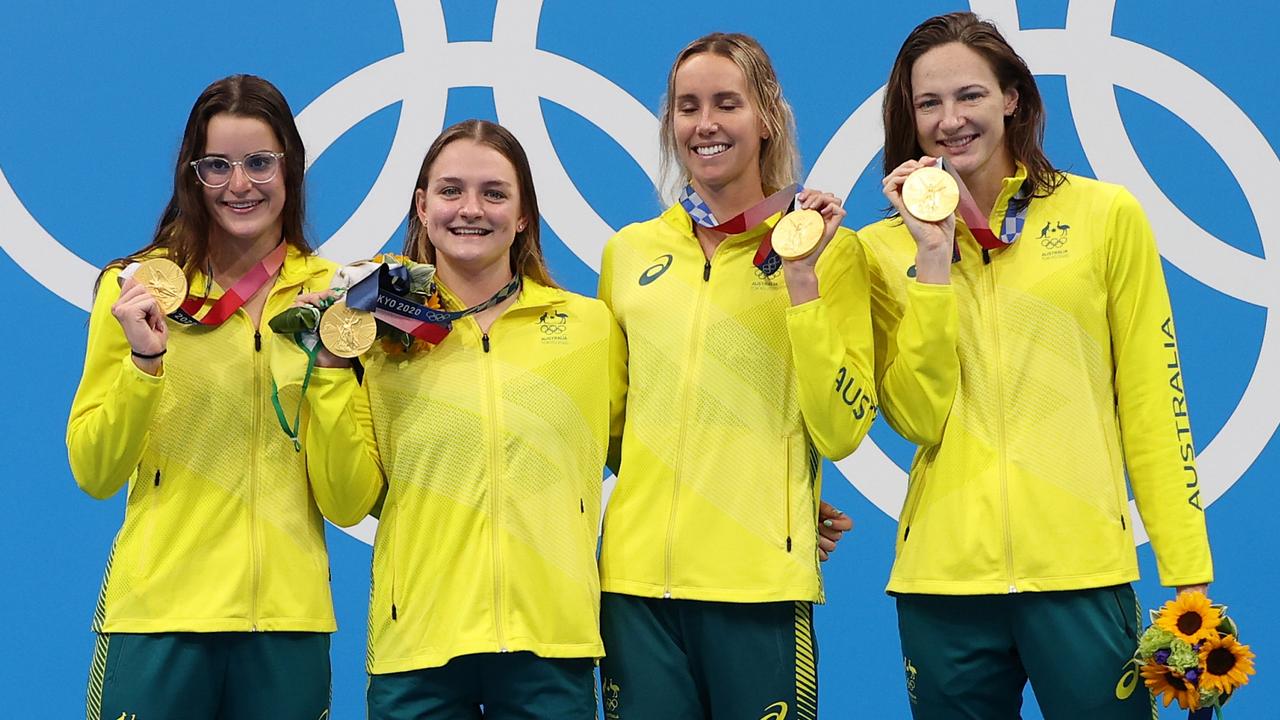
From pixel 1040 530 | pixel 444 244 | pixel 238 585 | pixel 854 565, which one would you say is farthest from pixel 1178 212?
pixel 238 585

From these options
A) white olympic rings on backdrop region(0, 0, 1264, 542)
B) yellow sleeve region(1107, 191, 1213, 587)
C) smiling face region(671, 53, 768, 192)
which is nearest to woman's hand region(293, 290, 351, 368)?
smiling face region(671, 53, 768, 192)

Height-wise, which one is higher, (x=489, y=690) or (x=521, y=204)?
(x=521, y=204)

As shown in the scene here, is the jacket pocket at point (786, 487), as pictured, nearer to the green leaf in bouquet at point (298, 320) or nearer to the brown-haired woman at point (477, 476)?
the brown-haired woman at point (477, 476)

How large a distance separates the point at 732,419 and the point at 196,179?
1215 millimetres

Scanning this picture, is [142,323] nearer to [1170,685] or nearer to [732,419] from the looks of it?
[732,419]

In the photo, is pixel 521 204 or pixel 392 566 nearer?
pixel 392 566

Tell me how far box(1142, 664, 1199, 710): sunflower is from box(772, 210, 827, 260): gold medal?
3.36 feet

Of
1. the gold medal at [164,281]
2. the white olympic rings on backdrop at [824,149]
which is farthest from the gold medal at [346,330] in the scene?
the white olympic rings on backdrop at [824,149]

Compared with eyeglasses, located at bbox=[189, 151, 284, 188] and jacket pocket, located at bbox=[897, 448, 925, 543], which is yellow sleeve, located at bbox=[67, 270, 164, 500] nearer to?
eyeglasses, located at bbox=[189, 151, 284, 188]

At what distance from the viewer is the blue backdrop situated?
4.54 m

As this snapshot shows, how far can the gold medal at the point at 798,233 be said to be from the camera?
2824 mm

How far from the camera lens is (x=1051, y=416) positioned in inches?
113

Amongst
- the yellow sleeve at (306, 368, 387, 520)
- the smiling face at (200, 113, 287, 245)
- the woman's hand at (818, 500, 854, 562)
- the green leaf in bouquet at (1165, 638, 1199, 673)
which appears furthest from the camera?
the woman's hand at (818, 500, 854, 562)

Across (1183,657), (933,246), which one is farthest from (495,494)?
(1183,657)
